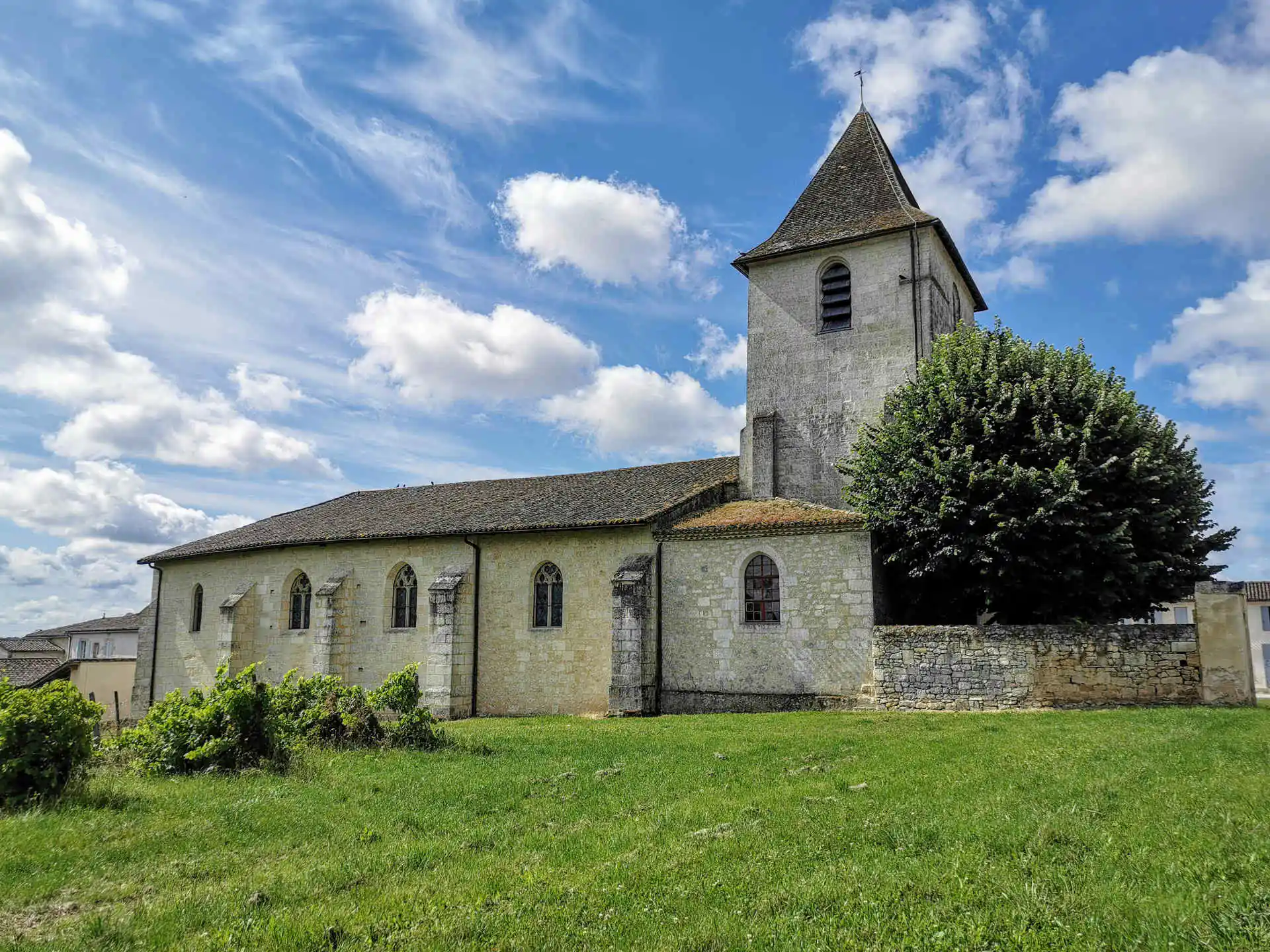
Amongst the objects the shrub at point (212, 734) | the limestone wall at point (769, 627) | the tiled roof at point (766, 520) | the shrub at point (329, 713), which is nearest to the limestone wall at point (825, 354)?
the tiled roof at point (766, 520)

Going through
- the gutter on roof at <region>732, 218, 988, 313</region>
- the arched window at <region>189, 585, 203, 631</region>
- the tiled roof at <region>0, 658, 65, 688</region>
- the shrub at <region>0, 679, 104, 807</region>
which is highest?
the gutter on roof at <region>732, 218, 988, 313</region>

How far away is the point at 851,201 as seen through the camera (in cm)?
2444

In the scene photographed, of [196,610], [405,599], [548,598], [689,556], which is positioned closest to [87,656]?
[196,610]

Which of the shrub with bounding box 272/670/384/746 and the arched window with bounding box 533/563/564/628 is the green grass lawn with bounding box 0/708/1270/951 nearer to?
the shrub with bounding box 272/670/384/746

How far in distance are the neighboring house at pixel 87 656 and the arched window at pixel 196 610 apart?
253cm

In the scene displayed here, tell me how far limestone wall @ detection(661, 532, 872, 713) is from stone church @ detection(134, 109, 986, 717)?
0.13 ft

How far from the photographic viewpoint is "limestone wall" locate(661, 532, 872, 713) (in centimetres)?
1877

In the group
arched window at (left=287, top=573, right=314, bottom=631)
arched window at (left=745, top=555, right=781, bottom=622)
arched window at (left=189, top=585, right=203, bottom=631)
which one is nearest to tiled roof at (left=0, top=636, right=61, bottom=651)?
arched window at (left=189, top=585, right=203, bottom=631)

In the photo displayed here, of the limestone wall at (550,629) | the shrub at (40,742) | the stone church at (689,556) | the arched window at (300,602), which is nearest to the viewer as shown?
the shrub at (40,742)

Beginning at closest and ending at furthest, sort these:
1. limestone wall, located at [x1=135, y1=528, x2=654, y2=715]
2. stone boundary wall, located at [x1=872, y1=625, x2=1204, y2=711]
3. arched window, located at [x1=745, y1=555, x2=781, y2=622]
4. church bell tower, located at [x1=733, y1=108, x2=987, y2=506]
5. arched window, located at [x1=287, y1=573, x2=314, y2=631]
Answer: stone boundary wall, located at [x1=872, y1=625, x2=1204, y2=711] < arched window, located at [x1=745, y1=555, x2=781, y2=622] < limestone wall, located at [x1=135, y1=528, x2=654, y2=715] < church bell tower, located at [x1=733, y1=108, x2=987, y2=506] < arched window, located at [x1=287, y1=573, x2=314, y2=631]

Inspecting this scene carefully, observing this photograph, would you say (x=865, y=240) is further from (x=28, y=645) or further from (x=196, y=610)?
(x=28, y=645)

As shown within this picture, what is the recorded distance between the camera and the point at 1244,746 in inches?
416

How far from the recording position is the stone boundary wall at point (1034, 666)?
16125 millimetres

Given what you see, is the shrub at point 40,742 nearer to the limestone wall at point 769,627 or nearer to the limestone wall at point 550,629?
the limestone wall at point 550,629
